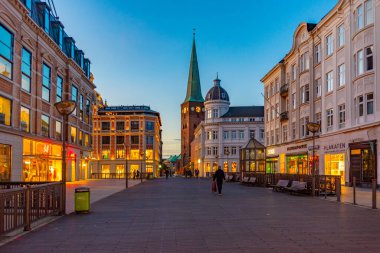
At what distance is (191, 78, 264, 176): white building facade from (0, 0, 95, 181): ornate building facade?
172ft

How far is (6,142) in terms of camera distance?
29.4 m

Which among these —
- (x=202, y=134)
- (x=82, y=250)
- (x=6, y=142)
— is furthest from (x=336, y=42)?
(x=202, y=134)

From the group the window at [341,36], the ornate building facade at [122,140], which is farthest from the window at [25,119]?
the ornate building facade at [122,140]

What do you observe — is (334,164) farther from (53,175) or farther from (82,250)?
(82,250)

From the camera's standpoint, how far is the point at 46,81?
40.0 m

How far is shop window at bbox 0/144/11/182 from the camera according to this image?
95.5 ft

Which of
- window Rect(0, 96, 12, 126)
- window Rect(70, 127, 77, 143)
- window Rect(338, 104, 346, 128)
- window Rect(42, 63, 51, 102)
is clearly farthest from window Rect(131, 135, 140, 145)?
window Rect(0, 96, 12, 126)

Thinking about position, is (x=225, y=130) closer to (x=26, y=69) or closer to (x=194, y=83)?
(x=194, y=83)

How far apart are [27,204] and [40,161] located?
27360 millimetres

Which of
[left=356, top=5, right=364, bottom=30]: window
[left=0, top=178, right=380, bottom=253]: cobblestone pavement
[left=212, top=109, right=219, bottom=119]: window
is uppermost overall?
[left=356, top=5, right=364, bottom=30]: window

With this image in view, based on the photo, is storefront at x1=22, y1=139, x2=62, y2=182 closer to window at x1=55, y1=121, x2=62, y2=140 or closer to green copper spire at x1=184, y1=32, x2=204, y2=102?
window at x1=55, y1=121, x2=62, y2=140

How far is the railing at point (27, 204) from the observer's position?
32.3 ft

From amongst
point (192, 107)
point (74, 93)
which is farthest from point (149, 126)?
point (192, 107)

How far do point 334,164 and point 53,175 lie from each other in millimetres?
24828
